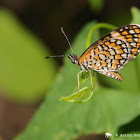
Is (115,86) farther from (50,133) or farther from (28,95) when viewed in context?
(28,95)

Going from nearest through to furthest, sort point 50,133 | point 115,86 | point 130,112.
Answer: point 130,112, point 50,133, point 115,86

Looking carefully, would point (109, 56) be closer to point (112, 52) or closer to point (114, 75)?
point (112, 52)

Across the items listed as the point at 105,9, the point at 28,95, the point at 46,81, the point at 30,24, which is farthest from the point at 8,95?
the point at 105,9

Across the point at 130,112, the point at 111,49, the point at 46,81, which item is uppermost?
the point at 111,49

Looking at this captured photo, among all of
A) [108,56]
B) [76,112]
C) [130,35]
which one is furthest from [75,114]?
[130,35]

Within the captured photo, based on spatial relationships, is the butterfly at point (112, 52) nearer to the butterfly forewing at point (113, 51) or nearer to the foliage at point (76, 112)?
the butterfly forewing at point (113, 51)

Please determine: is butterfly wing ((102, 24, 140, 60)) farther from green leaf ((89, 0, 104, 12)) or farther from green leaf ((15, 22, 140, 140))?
green leaf ((89, 0, 104, 12))

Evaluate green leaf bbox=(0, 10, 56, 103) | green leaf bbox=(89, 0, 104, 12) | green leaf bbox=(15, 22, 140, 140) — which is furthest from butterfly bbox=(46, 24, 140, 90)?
green leaf bbox=(0, 10, 56, 103)
